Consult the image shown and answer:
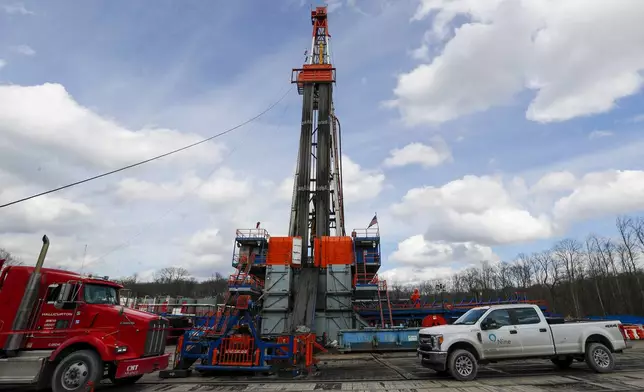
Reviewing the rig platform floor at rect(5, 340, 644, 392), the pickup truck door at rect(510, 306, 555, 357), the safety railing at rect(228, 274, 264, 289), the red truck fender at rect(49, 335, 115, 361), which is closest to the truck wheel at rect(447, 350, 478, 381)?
the rig platform floor at rect(5, 340, 644, 392)

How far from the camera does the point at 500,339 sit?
9.74 m

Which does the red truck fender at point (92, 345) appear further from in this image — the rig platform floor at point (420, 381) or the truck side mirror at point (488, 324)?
the truck side mirror at point (488, 324)

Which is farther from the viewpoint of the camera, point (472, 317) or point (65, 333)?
point (472, 317)

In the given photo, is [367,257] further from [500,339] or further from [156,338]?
[156,338]

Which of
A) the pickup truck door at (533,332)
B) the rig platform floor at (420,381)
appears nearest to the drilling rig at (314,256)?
the rig platform floor at (420,381)

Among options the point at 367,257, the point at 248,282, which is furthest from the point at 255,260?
the point at 367,257

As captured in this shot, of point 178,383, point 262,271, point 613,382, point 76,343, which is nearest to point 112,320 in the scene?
point 76,343

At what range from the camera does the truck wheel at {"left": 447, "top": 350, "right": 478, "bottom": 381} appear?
30.8 feet

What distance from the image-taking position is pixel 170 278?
149 meters

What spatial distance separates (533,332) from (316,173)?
22704mm

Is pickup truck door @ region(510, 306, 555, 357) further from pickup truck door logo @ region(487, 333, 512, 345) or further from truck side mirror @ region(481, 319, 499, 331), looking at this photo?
truck side mirror @ region(481, 319, 499, 331)

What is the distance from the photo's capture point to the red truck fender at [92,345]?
8.33 meters

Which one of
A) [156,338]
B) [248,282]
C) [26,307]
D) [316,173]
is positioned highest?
[316,173]

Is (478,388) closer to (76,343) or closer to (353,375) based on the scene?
(353,375)
